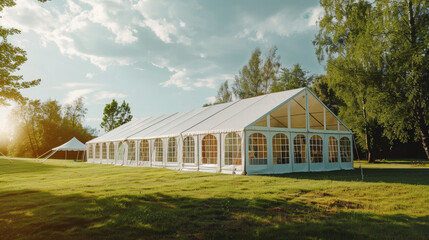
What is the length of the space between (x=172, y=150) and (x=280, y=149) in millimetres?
5378

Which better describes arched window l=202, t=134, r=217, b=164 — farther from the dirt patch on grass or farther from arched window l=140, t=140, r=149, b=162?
the dirt patch on grass

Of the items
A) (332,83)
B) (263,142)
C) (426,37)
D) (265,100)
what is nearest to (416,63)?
(426,37)

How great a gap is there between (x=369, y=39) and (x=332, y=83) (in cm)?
395

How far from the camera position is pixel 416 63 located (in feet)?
48.6

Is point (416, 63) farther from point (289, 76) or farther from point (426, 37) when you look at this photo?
point (289, 76)

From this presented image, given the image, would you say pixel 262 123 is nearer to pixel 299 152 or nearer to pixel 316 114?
pixel 299 152

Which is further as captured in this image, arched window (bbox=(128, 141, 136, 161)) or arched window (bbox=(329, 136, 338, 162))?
arched window (bbox=(128, 141, 136, 161))

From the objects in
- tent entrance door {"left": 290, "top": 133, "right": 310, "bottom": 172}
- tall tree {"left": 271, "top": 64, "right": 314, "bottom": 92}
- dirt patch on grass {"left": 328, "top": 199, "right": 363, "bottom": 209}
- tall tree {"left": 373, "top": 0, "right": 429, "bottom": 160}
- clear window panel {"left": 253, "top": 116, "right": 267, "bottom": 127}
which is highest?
tall tree {"left": 271, "top": 64, "right": 314, "bottom": 92}

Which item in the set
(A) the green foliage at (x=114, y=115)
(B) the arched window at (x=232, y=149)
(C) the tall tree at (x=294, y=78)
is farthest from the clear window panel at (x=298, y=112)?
(A) the green foliage at (x=114, y=115)

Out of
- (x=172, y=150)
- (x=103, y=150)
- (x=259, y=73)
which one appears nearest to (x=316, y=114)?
(x=172, y=150)

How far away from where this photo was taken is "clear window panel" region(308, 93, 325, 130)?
1306 cm

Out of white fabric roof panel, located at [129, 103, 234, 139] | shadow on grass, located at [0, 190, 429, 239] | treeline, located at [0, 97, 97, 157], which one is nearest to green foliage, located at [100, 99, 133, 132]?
treeline, located at [0, 97, 97, 157]

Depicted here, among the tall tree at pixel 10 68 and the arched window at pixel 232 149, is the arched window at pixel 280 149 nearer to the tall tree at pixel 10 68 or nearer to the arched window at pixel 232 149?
the arched window at pixel 232 149

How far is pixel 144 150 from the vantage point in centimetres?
1647
